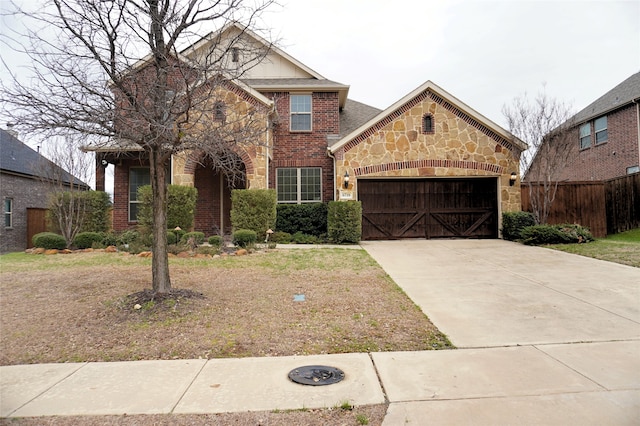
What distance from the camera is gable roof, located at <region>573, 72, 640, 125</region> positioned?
18025 millimetres

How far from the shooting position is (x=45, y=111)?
17.3ft

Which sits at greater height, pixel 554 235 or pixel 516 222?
pixel 516 222

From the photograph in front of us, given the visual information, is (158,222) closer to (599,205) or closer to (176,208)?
(176,208)

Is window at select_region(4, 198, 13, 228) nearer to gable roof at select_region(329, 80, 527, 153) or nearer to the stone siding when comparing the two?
gable roof at select_region(329, 80, 527, 153)

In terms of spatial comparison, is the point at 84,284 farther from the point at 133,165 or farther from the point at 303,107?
the point at 303,107

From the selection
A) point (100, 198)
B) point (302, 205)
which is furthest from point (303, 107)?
point (100, 198)

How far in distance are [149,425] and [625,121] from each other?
22.2 metres

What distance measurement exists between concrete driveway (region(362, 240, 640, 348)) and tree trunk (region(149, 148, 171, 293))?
160 inches

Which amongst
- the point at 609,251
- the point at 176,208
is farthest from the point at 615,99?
the point at 176,208

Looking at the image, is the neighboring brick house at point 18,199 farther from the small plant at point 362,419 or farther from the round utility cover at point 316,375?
the small plant at point 362,419

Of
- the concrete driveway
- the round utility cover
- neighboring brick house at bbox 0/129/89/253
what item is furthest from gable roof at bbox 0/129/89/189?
the round utility cover

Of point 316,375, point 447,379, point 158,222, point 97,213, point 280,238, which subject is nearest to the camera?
point 447,379

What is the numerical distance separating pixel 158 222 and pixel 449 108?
12.2 m

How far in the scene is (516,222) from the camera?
1415 centimetres
